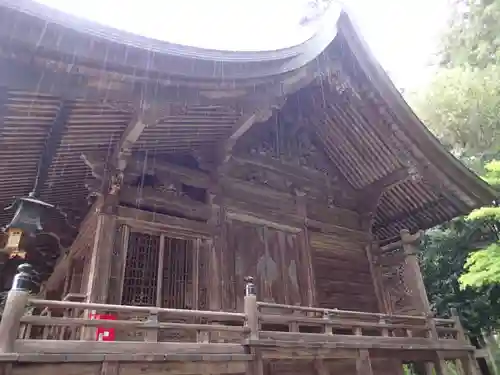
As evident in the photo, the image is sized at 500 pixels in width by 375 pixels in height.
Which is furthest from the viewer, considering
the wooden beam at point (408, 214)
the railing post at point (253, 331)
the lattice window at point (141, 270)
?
the wooden beam at point (408, 214)

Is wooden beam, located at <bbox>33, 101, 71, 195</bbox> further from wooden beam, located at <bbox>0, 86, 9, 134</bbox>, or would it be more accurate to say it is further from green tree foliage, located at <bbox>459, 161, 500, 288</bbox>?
green tree foliage, located at <bbox>459, 161, 500, 288</bbox>

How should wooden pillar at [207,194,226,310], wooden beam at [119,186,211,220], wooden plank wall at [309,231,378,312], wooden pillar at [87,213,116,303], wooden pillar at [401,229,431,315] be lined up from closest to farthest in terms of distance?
wooden pillar at [87,213,116,303], wooden beam at [119,186,211,220], wooden pillar at [207,194,226,310], wooden plank wall at [309,231,378,312], wooden pillar at [401,229,431,315]

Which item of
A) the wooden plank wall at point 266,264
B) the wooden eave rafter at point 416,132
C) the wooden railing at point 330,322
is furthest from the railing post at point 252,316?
the wooden eave rafter at point 416,132

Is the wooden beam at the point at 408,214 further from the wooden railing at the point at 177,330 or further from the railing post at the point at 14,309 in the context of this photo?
the railing post at the point at 14,309

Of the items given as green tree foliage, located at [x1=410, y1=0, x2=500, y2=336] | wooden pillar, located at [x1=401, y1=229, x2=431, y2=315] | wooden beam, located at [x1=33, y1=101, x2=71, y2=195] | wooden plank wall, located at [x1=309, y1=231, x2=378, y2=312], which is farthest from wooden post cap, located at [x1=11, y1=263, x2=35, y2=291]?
green tree foliage, located at [x1=410, y1=0, x2=500, y2=336]

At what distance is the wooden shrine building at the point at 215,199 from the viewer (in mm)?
4496

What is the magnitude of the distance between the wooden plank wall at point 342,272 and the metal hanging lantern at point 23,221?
574 centimetres

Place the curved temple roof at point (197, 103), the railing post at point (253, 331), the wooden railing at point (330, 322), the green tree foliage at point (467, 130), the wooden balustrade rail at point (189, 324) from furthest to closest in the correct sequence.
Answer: the green tree foliage at point (467, 130) < the wooden railing at point (330, 322) < the railing post at point (253, 331) < the wooden balustrade rail at point (189, 324) < the curved temple roof at point (197, 103)

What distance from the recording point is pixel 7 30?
12.1 feet

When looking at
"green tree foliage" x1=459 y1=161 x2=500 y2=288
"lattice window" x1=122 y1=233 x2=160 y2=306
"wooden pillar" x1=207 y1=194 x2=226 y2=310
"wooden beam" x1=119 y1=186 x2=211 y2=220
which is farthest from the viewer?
"green tree foliage" x1=459 y1=161 x2=500 y2=288

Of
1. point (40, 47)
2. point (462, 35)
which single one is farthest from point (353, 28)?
point (462, 35)

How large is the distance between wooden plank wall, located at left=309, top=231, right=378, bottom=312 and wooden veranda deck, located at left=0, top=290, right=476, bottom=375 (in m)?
0.91

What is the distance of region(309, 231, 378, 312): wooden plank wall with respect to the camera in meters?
8.89

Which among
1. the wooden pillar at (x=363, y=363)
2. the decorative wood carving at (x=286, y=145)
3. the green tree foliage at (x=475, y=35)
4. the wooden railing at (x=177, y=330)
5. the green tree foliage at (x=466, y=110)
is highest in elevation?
the green tree foliage at (x=475, y=35)
